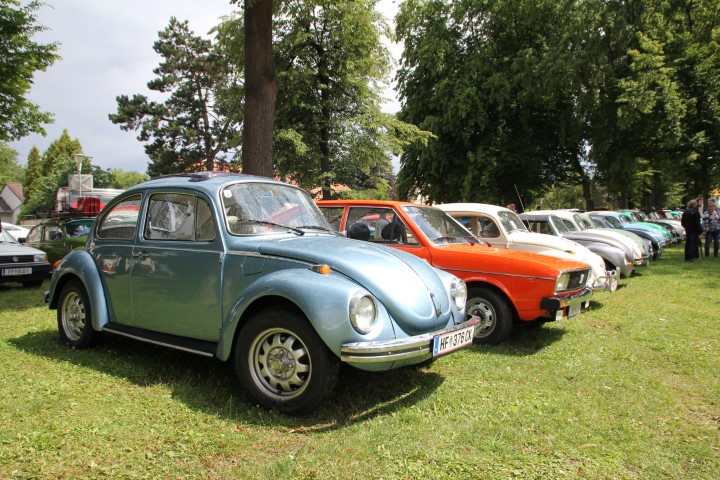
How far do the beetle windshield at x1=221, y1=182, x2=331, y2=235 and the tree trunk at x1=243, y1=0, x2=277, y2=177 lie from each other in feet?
14.7

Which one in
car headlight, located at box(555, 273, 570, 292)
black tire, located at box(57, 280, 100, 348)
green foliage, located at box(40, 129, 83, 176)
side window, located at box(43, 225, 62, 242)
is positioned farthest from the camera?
green foliage, located at box(40, 129, 83, 176)

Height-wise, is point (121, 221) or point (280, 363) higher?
point (121, 221)

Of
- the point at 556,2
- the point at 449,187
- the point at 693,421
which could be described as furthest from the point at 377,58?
the point at 693,421

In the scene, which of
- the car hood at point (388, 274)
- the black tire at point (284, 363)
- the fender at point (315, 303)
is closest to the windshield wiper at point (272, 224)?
the car hood at point (388, 274)

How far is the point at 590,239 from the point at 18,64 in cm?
1506

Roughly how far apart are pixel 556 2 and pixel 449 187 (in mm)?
10407

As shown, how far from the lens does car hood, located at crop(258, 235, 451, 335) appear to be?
384 centimetres

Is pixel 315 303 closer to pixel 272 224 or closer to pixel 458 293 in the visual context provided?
pixel 272 224

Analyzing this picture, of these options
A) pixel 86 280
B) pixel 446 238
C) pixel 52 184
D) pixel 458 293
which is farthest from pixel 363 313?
pixel 52 184

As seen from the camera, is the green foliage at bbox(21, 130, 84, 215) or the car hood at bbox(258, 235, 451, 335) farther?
the green foliage at bbox(21, 130, 84, 215)

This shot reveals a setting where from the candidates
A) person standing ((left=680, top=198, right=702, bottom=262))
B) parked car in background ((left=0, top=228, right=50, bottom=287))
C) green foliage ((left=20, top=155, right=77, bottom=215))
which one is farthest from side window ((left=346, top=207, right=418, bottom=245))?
green foliage ((left=20, top=155, right=77, bottom=215))

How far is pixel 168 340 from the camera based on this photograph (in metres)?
4.45

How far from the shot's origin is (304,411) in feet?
12.2

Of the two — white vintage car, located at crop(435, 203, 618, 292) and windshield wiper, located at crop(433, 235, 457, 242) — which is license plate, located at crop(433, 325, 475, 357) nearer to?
windshield wiper, located at crop(433, 235, 457, 242)
